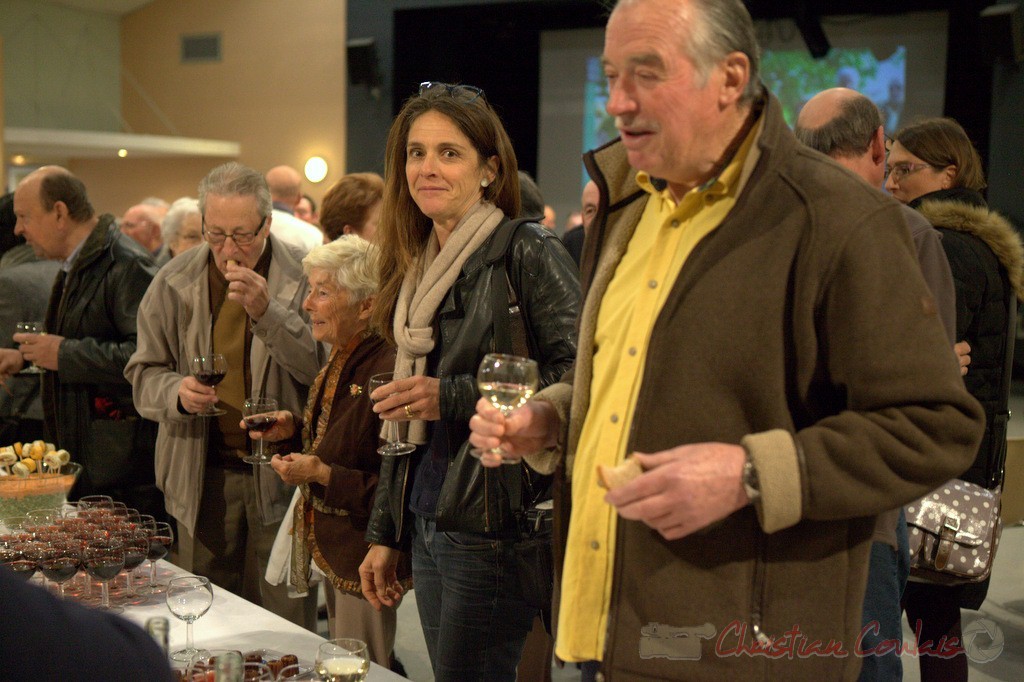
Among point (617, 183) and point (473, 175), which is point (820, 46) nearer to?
point (473, 175)

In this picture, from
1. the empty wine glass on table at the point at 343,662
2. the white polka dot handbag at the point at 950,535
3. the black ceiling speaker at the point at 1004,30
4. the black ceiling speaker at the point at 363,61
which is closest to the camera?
the empty wine glass on table at the point at 343,662

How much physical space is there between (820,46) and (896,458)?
914 cm

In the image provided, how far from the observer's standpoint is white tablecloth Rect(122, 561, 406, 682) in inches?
82.5

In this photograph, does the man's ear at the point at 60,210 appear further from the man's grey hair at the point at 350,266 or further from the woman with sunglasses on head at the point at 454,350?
the woman with sunglasses on head at the point at 454,350

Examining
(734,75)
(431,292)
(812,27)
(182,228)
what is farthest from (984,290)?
(812,27)

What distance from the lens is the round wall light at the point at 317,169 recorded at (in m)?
11.4

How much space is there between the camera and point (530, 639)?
3393mm

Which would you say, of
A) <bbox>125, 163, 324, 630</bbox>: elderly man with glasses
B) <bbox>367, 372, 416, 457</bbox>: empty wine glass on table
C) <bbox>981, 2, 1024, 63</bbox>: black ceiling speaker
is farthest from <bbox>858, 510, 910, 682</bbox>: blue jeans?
<bbox>981, 2, 1024, 63</bbox>: black ceiling speaker

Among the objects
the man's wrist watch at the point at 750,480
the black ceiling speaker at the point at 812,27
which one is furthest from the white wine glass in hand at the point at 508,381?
the black ceiling speaker at the point at 812,27

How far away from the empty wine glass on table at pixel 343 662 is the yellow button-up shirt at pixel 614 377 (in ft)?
1.53

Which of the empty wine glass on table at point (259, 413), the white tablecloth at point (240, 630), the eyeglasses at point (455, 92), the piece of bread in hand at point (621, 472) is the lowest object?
the white tablecloth at point (240, 630)

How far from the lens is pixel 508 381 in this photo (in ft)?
5.26

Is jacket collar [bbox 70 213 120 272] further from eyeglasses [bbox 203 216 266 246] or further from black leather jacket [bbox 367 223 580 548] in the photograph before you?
black leather jacket [bbox 367 223 580 548]

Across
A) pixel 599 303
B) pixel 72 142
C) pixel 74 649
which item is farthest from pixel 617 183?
pixel 72 142
